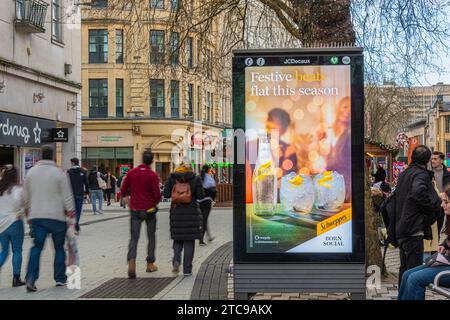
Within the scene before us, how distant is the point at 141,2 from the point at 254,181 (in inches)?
303

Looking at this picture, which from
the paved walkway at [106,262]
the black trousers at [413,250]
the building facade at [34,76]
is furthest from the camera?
the building facade at [34,76]

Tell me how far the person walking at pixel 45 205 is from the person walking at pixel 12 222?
0.98ft

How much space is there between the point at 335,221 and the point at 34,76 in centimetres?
1753

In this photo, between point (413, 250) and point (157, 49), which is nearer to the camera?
point (413, 250)

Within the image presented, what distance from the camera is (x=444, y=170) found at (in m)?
11.1

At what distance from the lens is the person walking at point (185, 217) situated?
34.2ft

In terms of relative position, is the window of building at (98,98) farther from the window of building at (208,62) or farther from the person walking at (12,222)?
the person walking at (12,222)

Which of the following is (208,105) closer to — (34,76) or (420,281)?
(34,76)

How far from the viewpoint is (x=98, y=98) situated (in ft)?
156

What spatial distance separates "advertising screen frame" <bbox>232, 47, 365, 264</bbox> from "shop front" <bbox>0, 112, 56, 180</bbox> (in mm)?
14945

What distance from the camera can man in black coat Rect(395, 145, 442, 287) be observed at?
753cm

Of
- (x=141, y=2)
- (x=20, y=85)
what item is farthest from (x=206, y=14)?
(x=20, y=85)

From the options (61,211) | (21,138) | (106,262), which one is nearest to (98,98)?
(21,138)

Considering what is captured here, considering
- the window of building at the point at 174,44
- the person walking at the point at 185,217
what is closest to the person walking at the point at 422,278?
the person walking at the point at 185,217
